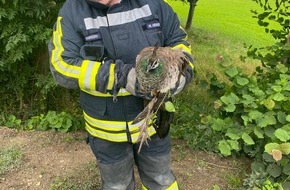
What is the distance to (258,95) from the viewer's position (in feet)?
9.93

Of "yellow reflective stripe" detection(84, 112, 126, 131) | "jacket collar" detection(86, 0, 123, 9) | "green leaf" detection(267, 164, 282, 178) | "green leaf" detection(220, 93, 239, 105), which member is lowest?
"green leaf" detection(267, 164, 282, 178)

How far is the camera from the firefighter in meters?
1.91

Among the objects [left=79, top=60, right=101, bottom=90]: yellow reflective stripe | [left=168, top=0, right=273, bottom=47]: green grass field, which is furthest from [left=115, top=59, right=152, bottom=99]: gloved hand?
[left=168, top=0, right=273, bottom=47]: green grass field

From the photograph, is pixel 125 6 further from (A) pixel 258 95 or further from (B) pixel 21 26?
(B) pixel 21 26

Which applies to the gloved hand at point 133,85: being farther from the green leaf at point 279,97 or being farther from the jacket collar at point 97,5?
the green leaf at point 279,97

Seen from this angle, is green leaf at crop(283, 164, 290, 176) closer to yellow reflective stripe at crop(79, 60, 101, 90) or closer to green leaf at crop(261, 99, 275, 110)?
green leaf at crop(261, 99, 275, 110)

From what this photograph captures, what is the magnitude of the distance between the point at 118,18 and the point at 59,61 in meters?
0.38

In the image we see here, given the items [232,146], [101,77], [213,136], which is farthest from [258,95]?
[101,77]

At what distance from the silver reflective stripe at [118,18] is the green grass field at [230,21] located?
8.54 meters

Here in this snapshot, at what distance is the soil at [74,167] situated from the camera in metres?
3.15

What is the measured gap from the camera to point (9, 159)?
3.41 m

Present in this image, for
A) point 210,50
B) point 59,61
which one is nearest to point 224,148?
point 59,61

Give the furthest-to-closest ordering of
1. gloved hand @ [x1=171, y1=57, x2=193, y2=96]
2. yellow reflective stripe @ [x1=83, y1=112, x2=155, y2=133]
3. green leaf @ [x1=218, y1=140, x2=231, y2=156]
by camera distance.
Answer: green leaf @ [x1=218, y1=140, x2=231, y2=156]
yellow reflective stripe @ [x1=83, y1=112, x2=155, y2=133]
gloved hand @ [x1=171, y1=57, x2=193, y2=96]

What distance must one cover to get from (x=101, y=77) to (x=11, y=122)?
266 cm
